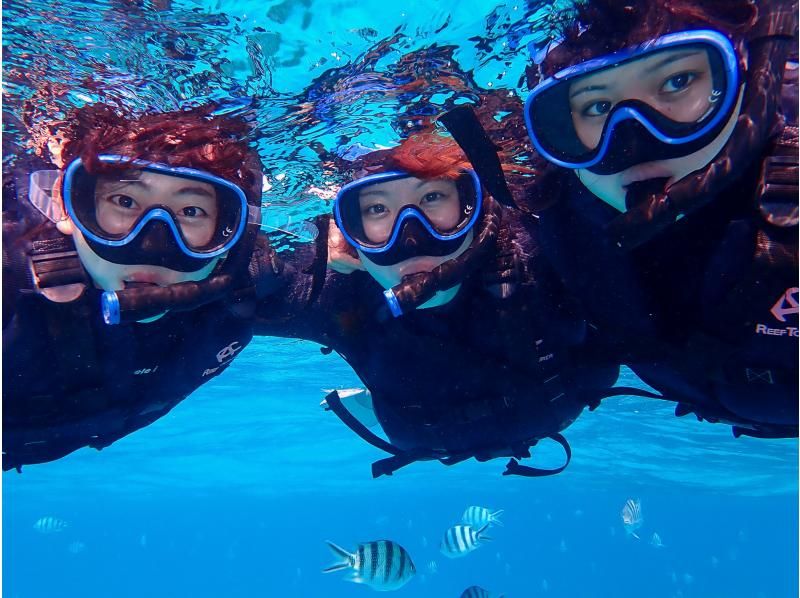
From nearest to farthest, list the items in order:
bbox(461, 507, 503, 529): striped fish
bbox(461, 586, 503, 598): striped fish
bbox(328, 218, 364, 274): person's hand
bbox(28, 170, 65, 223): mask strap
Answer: bbox(28, 170, 65, 223): mask strap, bbox(328, 218, 364, 274): person's hand, bbox(461, 586, 503, 598): striped fish, bbox(461, 507, 503, 529): striped fish

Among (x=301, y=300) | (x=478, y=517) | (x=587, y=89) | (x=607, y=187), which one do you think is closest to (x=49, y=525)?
(x=478, y=517)

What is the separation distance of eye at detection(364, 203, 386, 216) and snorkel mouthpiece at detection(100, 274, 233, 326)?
1.67m

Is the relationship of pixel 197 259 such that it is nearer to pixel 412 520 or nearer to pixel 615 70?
pixel 615 70

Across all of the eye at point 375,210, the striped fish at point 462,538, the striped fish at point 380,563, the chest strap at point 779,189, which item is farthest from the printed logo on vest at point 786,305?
the striped fish at point 462,538

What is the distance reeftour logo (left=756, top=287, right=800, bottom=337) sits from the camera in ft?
13.2

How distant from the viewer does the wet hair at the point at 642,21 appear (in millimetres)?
3834

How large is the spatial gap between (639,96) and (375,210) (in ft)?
9.14

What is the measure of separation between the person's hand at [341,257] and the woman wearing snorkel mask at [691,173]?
2.59m

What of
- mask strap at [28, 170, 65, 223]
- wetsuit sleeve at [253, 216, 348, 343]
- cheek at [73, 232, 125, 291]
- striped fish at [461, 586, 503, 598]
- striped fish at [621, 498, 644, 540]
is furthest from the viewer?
striped fish at [621, 498, 644, 540]

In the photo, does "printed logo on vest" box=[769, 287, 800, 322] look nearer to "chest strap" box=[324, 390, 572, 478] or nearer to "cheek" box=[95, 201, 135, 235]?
"chest strap" box=[324, 390, 572, 478]

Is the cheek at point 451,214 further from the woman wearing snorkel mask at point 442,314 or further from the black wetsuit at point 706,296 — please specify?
the black wetsuit at point 706,296

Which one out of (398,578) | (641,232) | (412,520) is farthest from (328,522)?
(641,232)

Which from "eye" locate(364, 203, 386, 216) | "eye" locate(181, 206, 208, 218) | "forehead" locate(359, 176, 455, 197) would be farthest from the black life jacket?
"eye" locate(181, 206, 208, 218)

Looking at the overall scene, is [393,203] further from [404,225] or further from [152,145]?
[152,145]
